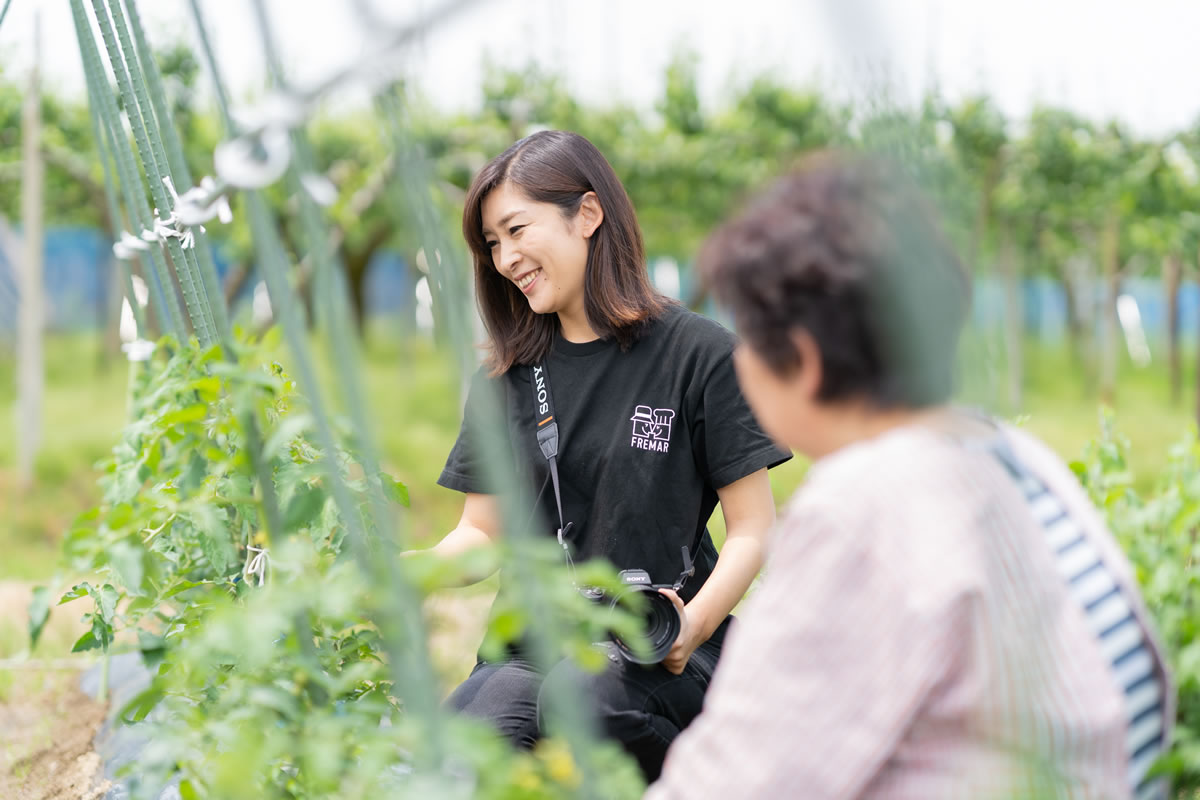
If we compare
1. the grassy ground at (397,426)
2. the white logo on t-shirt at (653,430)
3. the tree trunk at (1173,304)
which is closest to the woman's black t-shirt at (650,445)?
the white logo on t-shirt at (653,430)

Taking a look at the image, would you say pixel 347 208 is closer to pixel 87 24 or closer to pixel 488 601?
pixel 488 601

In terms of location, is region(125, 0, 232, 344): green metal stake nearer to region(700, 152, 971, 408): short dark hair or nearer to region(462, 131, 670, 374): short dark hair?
region(462, 131, 670, 374): short dark hair

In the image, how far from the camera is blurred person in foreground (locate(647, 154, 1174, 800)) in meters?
0.91

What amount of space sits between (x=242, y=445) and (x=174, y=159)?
63 cm

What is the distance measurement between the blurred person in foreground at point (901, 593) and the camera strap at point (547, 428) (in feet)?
2.98

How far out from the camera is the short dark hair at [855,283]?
3.11 ft

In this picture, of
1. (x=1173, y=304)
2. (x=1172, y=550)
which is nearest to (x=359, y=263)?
(x=1173, y=304)

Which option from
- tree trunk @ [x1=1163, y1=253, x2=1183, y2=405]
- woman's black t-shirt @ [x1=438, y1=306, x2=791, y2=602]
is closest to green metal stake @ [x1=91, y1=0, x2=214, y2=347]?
woman's black t-shirt @ [x1=438, y1=306, x2=791, y2=602]

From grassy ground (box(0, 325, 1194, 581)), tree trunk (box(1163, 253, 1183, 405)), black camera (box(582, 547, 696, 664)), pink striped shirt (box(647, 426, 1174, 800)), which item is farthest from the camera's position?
tree trunk (box(1163, 253, 1183, 405))

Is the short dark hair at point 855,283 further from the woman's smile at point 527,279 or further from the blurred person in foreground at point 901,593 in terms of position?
the woman's smile at point 527,279

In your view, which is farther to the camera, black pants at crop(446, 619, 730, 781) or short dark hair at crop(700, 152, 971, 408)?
black pants at crop(446, 619, 730, 781)

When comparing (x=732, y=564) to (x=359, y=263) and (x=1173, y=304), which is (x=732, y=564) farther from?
(x=359, y=263)

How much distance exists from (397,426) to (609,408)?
7.15 meters

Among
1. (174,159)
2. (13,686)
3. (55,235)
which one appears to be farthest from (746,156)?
(55,235)
